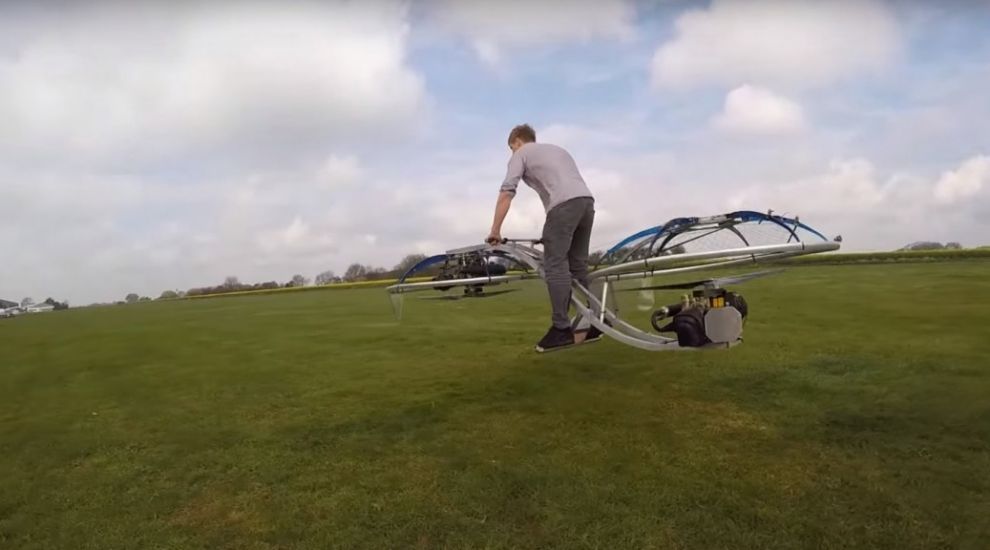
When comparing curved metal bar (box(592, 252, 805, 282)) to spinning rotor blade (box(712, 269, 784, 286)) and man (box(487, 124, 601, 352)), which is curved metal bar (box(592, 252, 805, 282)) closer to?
spinning rotor blade (box(712, 269, 784, 286))

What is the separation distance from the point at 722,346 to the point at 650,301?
5.74 feet

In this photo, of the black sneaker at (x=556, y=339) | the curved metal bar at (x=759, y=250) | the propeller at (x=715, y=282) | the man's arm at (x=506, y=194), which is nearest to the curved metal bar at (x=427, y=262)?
the man's arm at (x=506, y=194)

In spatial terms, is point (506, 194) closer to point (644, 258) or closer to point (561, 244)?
point (561, 244)

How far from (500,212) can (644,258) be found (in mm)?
1750

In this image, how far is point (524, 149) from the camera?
21.8ft

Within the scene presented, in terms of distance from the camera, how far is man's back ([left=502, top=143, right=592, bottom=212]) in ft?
21.1

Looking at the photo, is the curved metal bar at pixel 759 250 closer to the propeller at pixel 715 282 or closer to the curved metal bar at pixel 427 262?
the propeller at pixel 715 282

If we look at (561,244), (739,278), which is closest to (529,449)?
(561,244)

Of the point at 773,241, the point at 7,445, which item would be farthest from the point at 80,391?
the point at 773,241

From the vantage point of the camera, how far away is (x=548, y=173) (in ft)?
21.2

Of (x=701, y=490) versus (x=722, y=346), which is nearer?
(x=701, y=490)

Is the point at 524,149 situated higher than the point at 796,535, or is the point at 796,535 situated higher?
the point at 524,149

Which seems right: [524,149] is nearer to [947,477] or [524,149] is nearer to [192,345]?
[947,477]

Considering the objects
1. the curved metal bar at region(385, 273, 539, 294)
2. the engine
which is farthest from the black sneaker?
the engine
